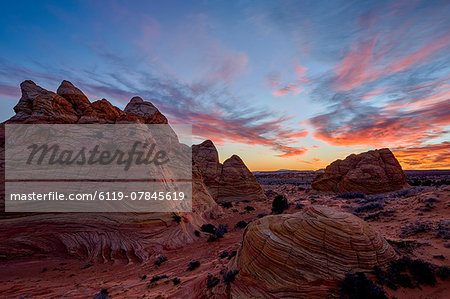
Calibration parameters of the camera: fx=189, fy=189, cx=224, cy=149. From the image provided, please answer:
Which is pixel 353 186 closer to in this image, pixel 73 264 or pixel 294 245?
pixel 294 245

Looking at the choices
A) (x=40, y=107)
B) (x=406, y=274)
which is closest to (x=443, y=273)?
(x=406, y=274)

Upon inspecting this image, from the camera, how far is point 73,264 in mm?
12070

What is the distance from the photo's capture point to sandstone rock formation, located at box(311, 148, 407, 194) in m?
34.8

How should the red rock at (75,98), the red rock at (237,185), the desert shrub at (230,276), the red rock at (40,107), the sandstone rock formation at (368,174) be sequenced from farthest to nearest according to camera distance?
the red rock at (237,185)
the sandstone rock formation at (368,174)
the red rock at (75,98)
the red rock at (40,107)
the desert shrub at (230,276)

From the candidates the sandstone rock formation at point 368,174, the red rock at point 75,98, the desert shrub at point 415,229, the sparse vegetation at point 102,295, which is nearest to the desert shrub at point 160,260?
the sparse vegetation at point 102,295

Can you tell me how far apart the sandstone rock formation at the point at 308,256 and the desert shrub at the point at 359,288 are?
0.26m

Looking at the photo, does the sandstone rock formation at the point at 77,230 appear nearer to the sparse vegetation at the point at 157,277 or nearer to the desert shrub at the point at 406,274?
the sparse vegetation at the point at 157,277

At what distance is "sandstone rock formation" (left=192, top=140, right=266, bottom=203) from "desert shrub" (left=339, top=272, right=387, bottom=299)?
30088 millimetres

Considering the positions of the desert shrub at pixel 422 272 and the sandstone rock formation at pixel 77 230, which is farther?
the sandstone rock formation at pixel 77 230

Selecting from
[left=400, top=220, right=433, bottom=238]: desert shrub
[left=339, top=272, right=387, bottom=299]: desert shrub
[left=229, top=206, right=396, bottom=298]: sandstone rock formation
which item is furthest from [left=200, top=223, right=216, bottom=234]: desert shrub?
[left=400, top=220, right=433, bottom=238]: desert shrub

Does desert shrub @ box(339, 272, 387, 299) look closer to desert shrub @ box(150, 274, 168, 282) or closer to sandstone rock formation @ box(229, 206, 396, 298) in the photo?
sandstone rock formation @ box(229, 206, 396, 298)

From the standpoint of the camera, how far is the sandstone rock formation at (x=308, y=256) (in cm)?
630

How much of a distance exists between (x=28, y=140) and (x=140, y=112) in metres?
14.8

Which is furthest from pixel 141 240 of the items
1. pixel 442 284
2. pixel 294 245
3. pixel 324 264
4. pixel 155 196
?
pixel 442 284
